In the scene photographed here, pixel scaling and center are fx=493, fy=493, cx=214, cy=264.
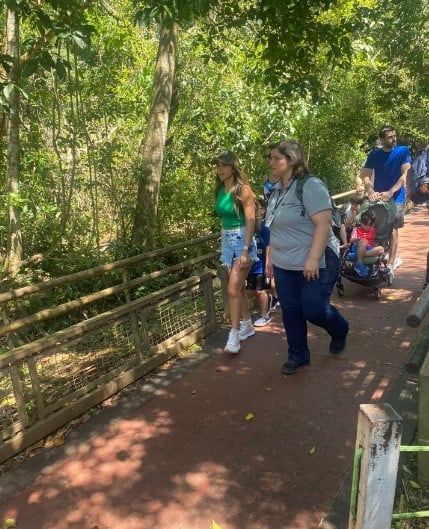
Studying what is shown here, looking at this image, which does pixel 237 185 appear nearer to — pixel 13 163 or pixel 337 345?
pixel 337 345

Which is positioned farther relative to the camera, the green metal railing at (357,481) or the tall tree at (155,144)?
the tall tree at (155,144)

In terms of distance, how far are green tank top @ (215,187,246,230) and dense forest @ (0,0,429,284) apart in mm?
1545

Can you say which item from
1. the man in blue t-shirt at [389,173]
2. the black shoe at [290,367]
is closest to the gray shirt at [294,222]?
the black shoe at [290,367]

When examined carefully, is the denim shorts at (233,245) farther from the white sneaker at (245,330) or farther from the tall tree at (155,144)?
the tall tree at (155,144)

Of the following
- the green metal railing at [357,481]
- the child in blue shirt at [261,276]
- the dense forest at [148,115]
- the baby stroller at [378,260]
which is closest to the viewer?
the green metal railing at [357,481]

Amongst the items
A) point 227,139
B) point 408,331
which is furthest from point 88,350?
point 227,139

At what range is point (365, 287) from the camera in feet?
20.6

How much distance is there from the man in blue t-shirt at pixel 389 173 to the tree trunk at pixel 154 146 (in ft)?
9.31

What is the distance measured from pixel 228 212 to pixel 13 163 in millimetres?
2693

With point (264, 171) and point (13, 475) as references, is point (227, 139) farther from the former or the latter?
point (13, 475)

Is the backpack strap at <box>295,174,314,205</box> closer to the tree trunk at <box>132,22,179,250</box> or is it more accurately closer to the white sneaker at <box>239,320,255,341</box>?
the white sneaker at <box>239,320,255,341</box>

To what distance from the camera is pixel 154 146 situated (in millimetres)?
6934

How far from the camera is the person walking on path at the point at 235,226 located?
421cm

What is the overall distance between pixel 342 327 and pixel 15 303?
Answer: 3.84 m
